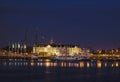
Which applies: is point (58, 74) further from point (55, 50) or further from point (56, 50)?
point (55, 50)

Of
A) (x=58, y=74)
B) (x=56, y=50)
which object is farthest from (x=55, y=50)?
(x=58, y=74)

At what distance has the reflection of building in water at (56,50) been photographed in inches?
6511

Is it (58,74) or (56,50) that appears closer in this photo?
(58,74)

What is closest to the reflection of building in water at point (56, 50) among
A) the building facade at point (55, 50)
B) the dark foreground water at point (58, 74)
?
the building facade at point (55, 50)

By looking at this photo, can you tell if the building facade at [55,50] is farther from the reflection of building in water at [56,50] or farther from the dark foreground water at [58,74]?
the dark foreground water at [58,74]

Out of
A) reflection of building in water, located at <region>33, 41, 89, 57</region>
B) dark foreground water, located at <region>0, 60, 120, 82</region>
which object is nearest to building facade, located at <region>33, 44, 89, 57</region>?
reflection of building in water, located at <region>33, 41, 89, 57</region>

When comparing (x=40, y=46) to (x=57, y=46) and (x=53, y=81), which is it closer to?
(x=57, y=46)

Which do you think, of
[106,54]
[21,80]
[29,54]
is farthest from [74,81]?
[106,54]

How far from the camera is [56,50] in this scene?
16775 centimetres

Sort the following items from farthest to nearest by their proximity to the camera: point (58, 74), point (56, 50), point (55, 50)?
point (55, 50), point (56, 50), point (58, 74)

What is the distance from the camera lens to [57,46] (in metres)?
170

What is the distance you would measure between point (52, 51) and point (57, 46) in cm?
373

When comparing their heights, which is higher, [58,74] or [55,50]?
[55,50]

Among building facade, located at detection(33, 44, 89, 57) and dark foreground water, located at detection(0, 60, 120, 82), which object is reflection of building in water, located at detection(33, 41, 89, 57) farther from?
dark foreground water, located at detection(0, 60, 120, 82)
